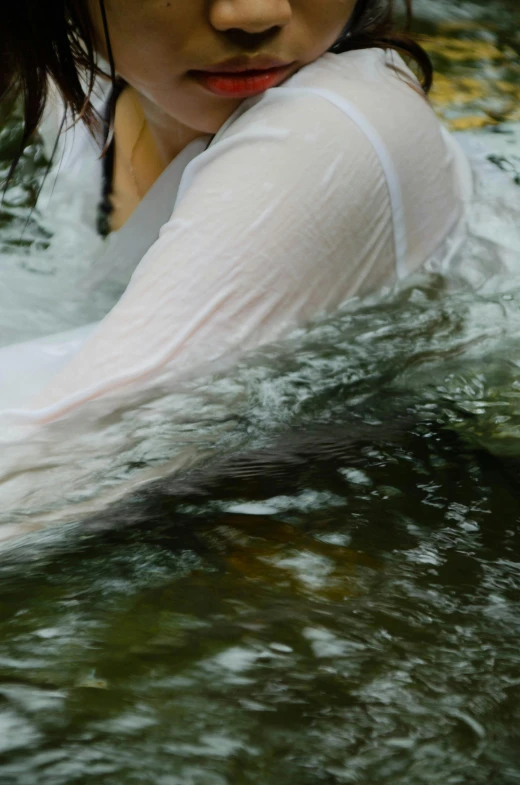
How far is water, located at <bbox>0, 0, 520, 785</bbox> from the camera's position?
2.84 ft

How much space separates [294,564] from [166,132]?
1.39 m

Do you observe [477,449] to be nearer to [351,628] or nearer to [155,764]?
[351,628]

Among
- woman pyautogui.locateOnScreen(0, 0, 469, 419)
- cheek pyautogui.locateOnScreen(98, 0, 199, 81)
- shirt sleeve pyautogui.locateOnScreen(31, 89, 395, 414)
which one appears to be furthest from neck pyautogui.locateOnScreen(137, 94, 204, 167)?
shirt sleeve pyautogui.locateOnScreen(31, 89, 395, 414)

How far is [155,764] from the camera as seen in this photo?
835 mm

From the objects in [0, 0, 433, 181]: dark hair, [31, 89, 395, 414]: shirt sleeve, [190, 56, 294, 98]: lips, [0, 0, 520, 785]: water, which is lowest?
[0, 0, 520, 785]: water

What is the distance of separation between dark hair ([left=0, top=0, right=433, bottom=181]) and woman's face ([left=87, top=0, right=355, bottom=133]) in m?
0.06

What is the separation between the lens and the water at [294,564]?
0.87 metres

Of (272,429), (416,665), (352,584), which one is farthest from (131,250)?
(416,665)

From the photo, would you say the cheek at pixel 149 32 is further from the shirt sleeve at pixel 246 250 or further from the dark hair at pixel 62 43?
the shirt sleeve at pixel 246 250

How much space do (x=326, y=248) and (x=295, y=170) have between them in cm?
15

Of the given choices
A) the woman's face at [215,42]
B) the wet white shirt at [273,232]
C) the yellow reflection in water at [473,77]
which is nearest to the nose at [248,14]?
the woman's face at [215,42]

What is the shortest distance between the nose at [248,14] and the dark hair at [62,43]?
27 cm

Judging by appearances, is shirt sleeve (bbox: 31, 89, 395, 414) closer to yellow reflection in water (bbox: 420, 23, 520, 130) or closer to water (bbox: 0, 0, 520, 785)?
water (bbox: 0, 0, 520, 785)

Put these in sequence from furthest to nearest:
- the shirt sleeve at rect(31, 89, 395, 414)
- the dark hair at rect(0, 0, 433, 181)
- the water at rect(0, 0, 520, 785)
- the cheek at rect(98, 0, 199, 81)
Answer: the dark hair at rect(0, 0, 433, 181) → the cheek at rect(98, 0, 199, 81) → the shirt sleeve at rect(31, 89, 395, 414) → the water at rect(0, 0, 520, 785)
